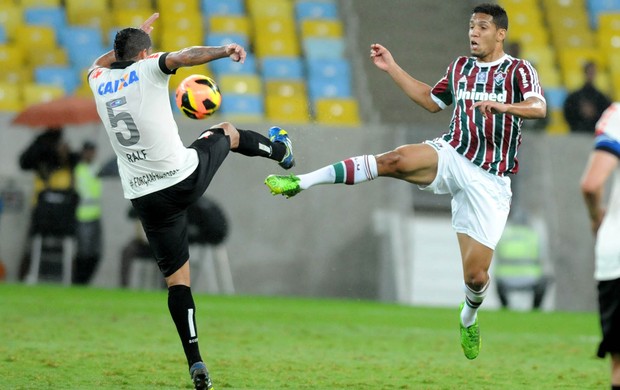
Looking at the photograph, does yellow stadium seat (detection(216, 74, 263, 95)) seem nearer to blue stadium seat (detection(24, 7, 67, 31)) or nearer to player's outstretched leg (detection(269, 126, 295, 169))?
blue stadium seat (detection(24, 7, 67, 31))

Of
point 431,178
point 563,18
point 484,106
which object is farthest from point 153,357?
point 563,18

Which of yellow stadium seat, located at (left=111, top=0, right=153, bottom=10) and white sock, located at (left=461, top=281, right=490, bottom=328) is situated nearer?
white sock, located at (left=461, top=281, right=490, bottom=328)

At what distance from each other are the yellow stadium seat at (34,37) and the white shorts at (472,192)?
10.7 m

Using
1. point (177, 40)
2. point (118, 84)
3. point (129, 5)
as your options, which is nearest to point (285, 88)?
point (177, 40)

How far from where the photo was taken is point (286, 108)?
17531mm

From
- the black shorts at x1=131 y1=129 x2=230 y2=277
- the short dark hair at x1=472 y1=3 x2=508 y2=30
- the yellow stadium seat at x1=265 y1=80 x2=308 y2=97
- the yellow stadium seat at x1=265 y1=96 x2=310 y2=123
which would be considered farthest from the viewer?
the yellow stadium seat at x1=265 y1=80 x2=308 y2=97

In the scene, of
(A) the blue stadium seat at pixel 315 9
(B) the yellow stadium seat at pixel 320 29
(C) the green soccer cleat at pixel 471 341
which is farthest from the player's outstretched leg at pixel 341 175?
(A) the blue stadium seat at pixel 315 9

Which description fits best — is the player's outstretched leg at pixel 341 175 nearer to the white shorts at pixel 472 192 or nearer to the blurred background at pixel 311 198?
the white shorts at pixel 472 192

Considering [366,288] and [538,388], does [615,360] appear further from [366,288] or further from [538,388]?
[366,288]

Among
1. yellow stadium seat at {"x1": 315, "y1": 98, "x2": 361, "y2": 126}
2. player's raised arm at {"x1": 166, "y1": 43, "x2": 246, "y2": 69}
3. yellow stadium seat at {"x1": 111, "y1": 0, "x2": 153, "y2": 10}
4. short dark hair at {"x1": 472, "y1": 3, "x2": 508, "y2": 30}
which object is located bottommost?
yellow stadium seat at {"x1": 315, "y1": 98, "x2": 361, "y2": 126}

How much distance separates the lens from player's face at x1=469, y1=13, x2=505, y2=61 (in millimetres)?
8594

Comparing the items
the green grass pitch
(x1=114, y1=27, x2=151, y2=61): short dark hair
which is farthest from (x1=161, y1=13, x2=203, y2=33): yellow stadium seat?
(x1=114, y1=27, x2=151, y2=61): short dark hair

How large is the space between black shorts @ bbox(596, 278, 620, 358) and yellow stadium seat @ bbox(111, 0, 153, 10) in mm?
14114

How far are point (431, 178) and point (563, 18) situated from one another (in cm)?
1275
